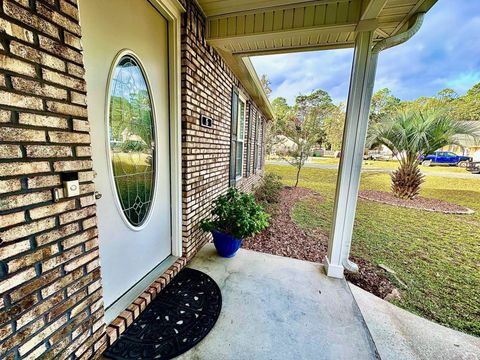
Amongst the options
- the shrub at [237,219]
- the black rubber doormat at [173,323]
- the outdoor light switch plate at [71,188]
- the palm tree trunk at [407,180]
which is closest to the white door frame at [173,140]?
the black rubber doormat at [173,323]

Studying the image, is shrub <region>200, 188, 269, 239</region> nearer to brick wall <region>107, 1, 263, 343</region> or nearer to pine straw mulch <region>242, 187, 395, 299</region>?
brick wall <region>107, 1, 263, 343</region>

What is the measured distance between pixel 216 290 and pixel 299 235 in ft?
7.28

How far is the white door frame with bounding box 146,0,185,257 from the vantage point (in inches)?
73.4

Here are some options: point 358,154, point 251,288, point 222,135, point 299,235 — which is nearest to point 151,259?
point 251,288

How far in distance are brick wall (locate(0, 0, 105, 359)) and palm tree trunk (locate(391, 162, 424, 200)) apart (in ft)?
24.7

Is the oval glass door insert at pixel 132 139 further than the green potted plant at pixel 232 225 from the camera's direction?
No

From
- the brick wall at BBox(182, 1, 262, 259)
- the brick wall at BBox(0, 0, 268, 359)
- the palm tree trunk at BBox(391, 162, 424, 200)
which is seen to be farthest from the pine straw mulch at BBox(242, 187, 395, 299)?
the palm tree trunk at BBox(391, 162, 424, 200)

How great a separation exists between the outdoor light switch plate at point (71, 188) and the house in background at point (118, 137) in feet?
0.03

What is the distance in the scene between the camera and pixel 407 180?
596 centimetres

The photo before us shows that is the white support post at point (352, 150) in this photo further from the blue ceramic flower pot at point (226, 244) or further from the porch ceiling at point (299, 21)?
the blue ceramic flower pot at point (226, 244)

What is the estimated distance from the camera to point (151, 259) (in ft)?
6.43

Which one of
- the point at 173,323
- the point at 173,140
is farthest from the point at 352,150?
the point at 173,323

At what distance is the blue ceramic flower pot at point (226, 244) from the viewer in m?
2.46

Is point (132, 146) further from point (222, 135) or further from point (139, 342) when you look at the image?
point (222, 135)
